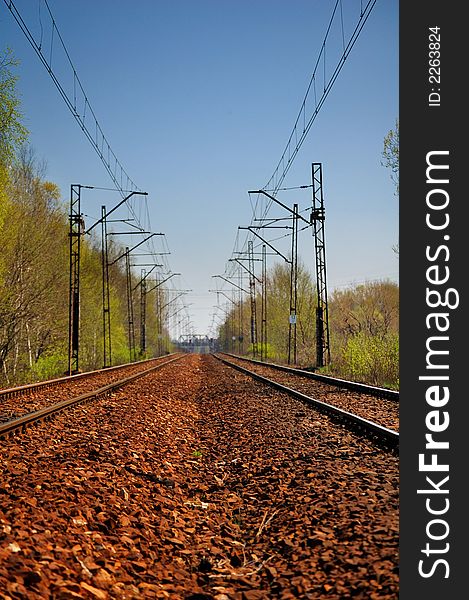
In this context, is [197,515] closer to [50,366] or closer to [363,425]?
[363,425]

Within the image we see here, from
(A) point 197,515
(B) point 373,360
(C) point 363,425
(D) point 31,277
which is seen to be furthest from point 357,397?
(D) point 31,277

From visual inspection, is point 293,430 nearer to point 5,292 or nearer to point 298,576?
point 298,576

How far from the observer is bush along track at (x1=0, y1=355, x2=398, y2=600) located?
16.5 feet

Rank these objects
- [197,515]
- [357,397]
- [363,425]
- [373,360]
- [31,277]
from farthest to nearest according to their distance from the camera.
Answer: [31,277] < [373,360] < [357,397] < [363,425] < [197,515]

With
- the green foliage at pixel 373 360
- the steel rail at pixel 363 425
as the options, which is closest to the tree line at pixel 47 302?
the green foliage at pixel 373 360

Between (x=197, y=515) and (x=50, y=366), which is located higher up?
(x=50, y=366)

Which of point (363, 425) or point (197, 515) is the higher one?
point (363, 425)

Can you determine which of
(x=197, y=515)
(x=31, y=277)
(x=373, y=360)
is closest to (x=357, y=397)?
(x=373, y=360)

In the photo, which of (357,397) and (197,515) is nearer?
(197,515)

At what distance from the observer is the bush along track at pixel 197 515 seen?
503 centimetres

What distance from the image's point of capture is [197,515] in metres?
7.58

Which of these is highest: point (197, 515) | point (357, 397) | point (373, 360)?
point (373, 360)

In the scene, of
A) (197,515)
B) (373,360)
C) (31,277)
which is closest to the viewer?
(197,515)

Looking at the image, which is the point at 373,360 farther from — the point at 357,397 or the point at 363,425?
the point at 363,425
